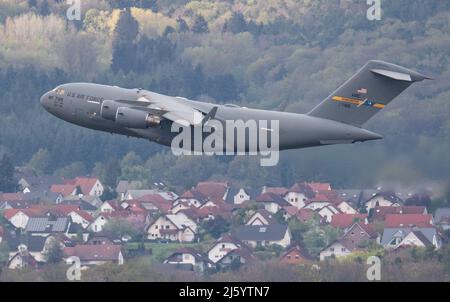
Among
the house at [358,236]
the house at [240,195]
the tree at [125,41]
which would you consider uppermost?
the house at [358,236]

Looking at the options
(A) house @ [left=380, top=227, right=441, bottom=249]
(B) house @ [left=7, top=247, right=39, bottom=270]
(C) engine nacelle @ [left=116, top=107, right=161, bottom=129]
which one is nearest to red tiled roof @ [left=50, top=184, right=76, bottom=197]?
(B) house @ [left=7, top=247, right=39, bottom=270]

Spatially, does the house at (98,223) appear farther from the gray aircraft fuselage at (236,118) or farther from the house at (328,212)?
the gray aircraft fuselage at (236,118)

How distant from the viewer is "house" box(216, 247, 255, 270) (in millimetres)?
66438

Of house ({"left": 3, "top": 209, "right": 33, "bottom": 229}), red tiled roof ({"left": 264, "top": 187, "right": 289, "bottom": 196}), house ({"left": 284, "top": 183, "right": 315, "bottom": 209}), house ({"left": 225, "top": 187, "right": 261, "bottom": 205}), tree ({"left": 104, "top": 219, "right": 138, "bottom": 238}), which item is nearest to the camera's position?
tree ({"left": 104, "top": 219, "right": 138, "bottom": 238})

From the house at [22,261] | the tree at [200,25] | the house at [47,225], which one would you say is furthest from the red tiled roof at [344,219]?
the tree at [200,25]

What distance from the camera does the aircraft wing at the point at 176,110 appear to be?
48.8 m

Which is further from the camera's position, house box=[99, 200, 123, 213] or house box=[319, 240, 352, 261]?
house box=[99, 200, 123, 213]

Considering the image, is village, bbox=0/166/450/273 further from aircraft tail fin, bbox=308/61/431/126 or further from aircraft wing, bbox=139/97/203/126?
aircraft tail fin, bbox=308/61/431/126

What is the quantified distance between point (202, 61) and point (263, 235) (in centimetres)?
4443

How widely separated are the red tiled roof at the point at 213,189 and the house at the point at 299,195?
2679mm

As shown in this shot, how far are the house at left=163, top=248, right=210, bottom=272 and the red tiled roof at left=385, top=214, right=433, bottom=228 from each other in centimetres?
707

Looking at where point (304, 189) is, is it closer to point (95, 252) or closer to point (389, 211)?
point (389, 211)

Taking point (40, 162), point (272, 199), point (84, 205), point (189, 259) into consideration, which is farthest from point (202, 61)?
point (189, 259)

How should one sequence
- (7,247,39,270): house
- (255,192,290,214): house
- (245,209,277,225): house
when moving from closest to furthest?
(7,247,39,270): house
(245,209,277,225): house
(255,192,290,214): house
